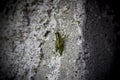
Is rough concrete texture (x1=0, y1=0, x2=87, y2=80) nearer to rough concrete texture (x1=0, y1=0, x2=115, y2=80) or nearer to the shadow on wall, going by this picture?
rough concrete texture (x1=0, y1=0, x2=115, y2=80)

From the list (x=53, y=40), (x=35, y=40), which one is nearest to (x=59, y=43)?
(x=53, y=40)

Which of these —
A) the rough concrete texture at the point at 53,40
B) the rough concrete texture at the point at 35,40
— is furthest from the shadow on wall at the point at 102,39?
the rough concrete texture at the point at 35,40

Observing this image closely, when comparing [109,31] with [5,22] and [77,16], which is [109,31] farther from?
[5,22]

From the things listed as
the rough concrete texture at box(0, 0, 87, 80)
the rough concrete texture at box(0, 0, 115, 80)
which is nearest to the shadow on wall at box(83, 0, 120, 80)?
the rough concrete texture at box(0, 0, 115, 80)

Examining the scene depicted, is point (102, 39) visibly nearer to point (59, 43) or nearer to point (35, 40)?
point (59, 43)

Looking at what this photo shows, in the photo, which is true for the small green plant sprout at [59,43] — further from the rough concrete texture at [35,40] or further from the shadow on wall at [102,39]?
the shadow on wall at [102,39]

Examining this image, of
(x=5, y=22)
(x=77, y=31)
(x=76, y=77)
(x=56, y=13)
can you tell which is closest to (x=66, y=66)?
(x=76, y=77)

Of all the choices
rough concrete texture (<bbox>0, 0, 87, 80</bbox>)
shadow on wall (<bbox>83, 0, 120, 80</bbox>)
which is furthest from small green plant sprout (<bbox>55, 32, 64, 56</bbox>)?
shadow on wall (<bbox>83, 0, 120, 80</bbox>)
